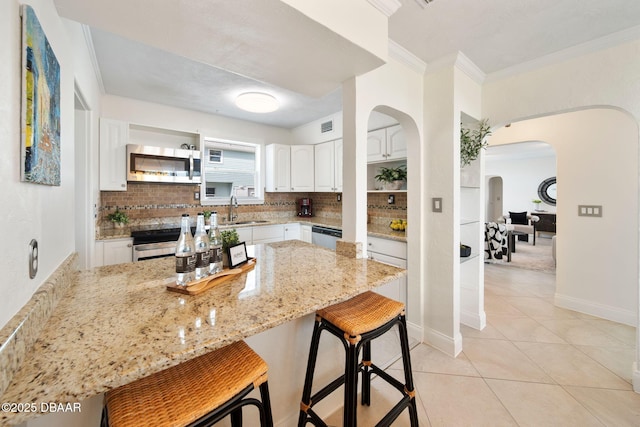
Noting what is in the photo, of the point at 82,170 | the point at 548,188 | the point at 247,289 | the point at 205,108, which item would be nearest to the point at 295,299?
the point at 247,289

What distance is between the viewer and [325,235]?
3758mm

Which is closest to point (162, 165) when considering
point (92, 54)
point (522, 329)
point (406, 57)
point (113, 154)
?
point (113, 154)

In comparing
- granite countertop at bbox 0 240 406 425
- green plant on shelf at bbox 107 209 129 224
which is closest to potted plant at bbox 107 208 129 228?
green plant on shelf at bbox 107 209 129 224

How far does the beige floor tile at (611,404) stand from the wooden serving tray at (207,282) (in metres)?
2.38

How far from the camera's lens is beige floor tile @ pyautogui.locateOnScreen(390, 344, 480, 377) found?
79.9 inches

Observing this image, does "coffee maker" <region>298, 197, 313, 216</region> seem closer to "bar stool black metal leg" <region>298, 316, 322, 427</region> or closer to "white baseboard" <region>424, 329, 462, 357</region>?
"white baseboard" <region>424, 329, 462, 357</region>

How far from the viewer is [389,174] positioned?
3.14m

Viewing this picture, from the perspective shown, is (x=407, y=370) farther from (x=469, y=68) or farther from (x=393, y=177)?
(x=469, y=68)

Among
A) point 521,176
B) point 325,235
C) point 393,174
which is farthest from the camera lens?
point 521,176

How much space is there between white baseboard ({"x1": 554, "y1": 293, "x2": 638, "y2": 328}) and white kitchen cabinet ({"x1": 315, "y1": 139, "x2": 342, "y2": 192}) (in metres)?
3.09

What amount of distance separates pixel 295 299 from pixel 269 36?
1241 millimetres

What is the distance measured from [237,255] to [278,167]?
3145 mm

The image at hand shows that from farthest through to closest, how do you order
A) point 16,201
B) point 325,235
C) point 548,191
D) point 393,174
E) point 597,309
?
point 548,191 < point 325,235 < point 393,174 < point 597,309 < point 16,201

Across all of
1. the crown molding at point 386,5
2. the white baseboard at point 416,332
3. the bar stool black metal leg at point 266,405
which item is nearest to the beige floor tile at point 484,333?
the white baseboard at point 416,332
